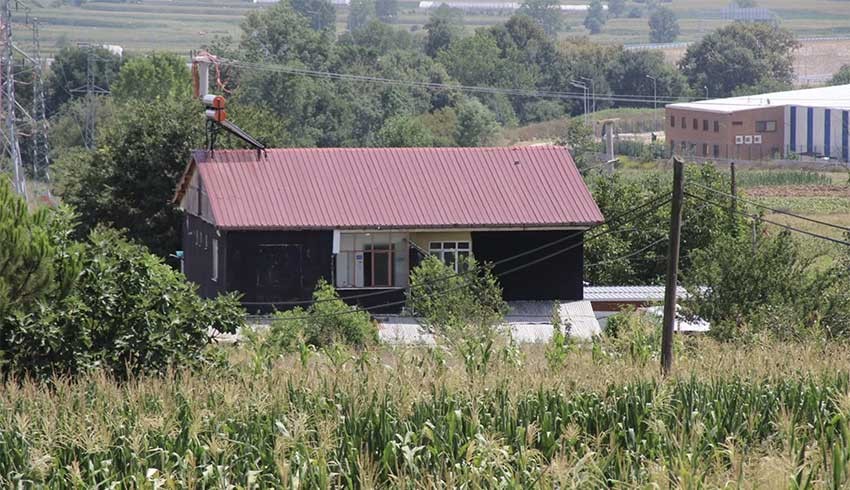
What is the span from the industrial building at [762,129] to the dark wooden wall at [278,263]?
5999 centimetres

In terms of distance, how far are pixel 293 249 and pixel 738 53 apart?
108114 mm

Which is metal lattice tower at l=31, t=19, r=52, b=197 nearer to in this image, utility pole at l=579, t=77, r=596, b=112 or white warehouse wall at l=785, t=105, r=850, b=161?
white warehouse wall at l=785, t=105, r=850, b=161

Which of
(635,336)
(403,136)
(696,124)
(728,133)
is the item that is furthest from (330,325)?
(696,124)

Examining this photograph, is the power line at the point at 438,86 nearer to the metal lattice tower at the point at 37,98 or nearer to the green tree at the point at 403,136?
the metal lattice tower at the point at 37,98

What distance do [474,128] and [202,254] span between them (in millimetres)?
61656

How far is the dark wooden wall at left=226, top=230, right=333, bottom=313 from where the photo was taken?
1452 inches

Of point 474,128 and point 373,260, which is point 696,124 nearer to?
point 474,128

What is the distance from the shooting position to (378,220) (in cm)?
3719

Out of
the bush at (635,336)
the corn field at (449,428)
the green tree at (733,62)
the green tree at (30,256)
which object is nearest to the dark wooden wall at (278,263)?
the bush at (635,336)

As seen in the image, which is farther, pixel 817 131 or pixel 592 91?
pixel 592 91

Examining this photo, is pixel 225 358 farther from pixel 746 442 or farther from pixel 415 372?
pixel 746 442

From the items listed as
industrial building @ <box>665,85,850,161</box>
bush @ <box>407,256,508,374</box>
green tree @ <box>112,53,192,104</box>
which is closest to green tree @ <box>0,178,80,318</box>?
bush @ <box>407,256,508,374</box>

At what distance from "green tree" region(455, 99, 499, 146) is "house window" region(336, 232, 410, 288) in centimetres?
6125

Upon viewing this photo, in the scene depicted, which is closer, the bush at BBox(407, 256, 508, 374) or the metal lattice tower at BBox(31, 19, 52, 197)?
the bush at BBox(407, 256, 508, 374)
